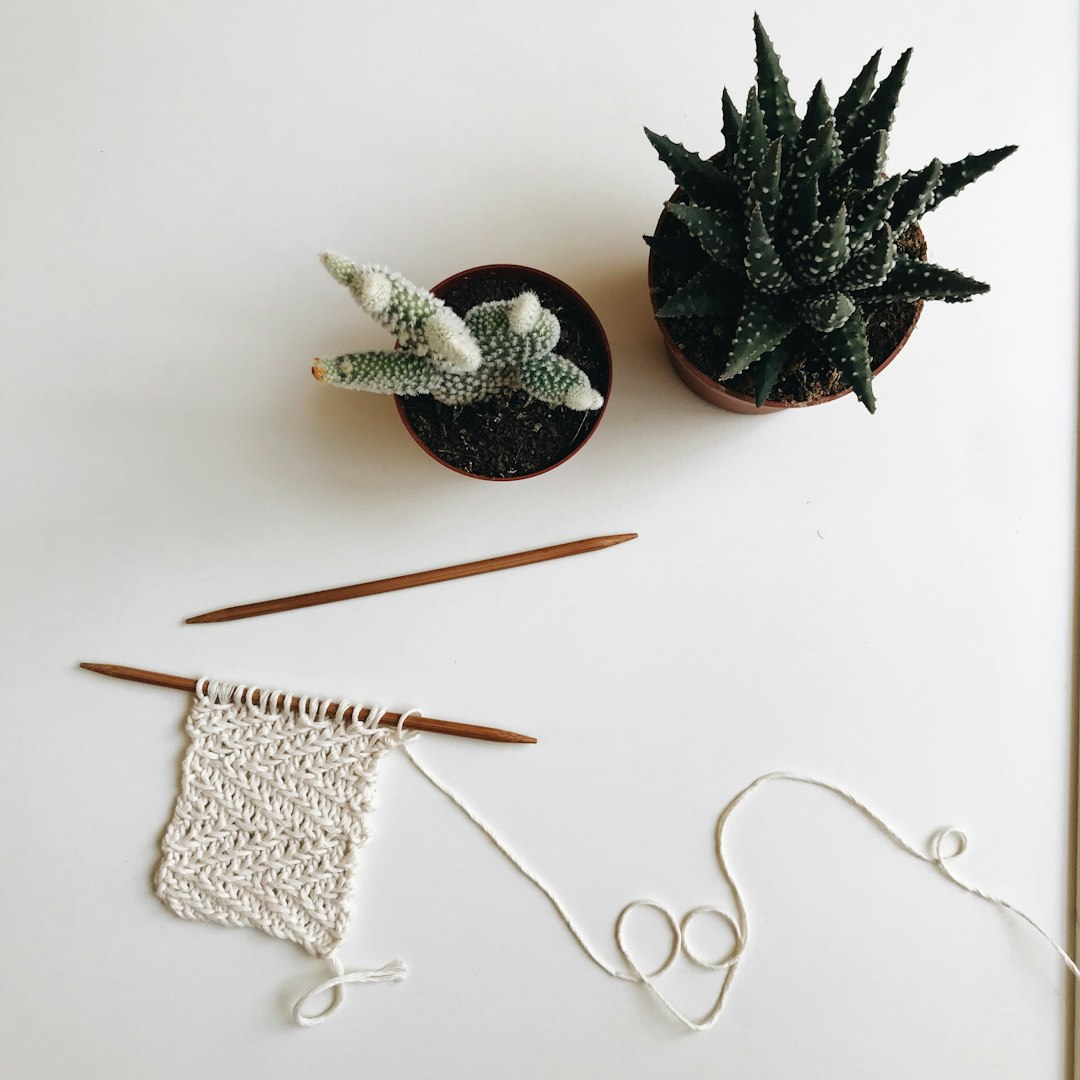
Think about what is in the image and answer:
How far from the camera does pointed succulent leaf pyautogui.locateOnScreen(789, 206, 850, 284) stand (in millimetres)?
698

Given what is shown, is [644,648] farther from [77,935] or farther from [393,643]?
[77,935]

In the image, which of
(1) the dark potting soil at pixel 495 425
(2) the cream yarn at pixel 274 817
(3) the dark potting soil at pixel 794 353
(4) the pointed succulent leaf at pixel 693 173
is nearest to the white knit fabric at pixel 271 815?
(2) the cream yarn at pixel 274 817

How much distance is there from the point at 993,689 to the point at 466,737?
0.65 m

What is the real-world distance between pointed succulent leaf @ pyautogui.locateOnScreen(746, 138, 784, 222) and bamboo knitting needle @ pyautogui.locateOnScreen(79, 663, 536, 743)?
64 cm

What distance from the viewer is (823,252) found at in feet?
2.37

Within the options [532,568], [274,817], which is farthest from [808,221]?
[274,817]

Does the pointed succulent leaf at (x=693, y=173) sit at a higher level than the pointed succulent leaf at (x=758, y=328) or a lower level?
higher

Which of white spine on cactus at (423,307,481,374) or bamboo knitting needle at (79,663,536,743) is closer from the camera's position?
white spine on cactus at (423,307,481,374)

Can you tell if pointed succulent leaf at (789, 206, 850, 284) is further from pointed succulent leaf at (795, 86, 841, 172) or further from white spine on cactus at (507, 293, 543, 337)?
white spine on cactus at (507, 293, 543, 337)

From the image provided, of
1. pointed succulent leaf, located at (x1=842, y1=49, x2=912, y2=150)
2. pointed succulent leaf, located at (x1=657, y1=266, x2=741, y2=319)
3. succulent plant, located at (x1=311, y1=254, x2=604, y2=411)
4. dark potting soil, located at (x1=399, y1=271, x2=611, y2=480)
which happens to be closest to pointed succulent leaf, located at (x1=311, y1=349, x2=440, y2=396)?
succulent plant, located at (x1=311, y1=254, x2=604, y2=411)

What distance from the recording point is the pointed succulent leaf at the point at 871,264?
721 millimetres

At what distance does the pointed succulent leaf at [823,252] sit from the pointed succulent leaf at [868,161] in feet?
0.16

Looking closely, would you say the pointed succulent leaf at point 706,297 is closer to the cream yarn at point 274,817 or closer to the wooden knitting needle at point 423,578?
the wooden knitting needle at point 423,578

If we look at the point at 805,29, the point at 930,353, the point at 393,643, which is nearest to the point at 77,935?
the point at 393,643
